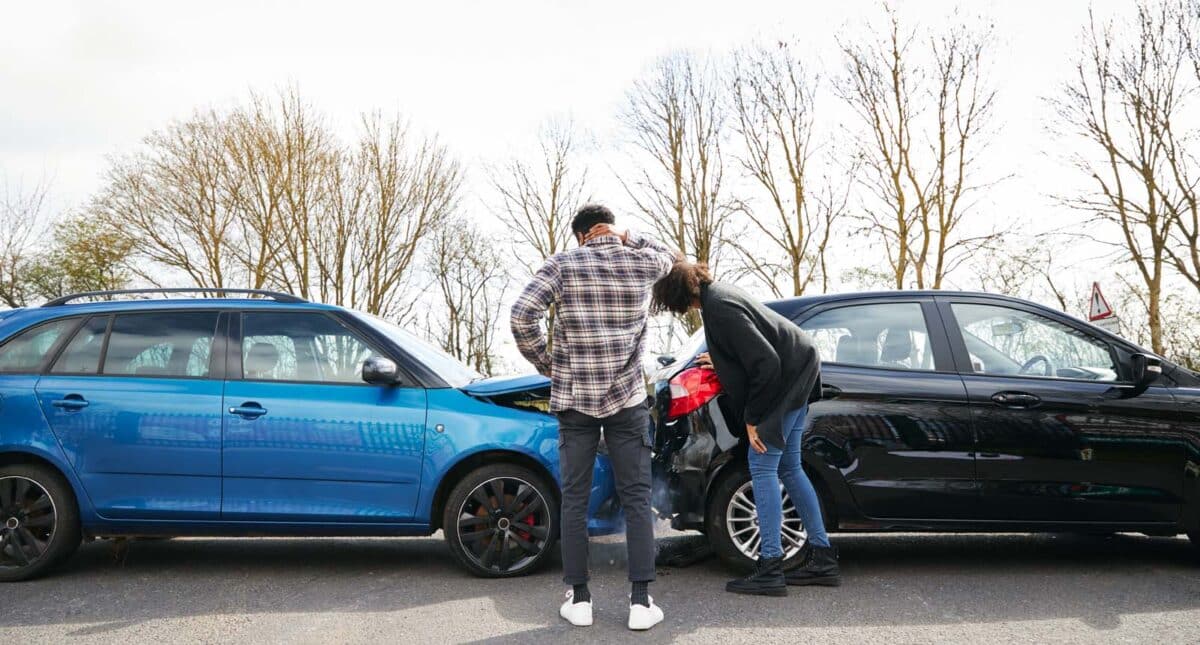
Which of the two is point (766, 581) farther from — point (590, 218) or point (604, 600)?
point (590, 218)

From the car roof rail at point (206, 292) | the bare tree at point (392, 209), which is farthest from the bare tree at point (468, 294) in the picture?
the car roof rail at point (206, 292)

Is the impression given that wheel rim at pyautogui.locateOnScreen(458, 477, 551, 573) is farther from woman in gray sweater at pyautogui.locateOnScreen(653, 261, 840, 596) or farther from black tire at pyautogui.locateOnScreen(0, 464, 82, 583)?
black tire at pyautogui.locateOnScreen(0, 464, 82, 583)

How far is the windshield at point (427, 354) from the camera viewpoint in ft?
18.0

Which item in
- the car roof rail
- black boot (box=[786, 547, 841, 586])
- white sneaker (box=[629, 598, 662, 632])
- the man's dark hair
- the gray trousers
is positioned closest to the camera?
white sneaker (box=[629, 598, 662, 632])

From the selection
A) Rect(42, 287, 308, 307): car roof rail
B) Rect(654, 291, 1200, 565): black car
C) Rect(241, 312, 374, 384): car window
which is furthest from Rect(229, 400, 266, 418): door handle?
Rect(654, 291, 1200, 565): black car

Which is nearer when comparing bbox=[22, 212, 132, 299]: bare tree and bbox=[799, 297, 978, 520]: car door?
bbox=[799, 297, 978, 520]: car door

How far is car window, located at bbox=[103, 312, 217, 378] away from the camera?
541 cm

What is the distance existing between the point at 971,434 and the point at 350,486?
11.1 ft

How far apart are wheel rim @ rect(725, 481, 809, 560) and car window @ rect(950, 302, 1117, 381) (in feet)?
4.42

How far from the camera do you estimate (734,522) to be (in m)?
5.19

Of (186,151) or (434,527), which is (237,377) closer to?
(434,527)

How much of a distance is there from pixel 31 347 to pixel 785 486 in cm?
434

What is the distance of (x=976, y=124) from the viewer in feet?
74.5

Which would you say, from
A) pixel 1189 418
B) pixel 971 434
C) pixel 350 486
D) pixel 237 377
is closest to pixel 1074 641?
pixel 971 434
